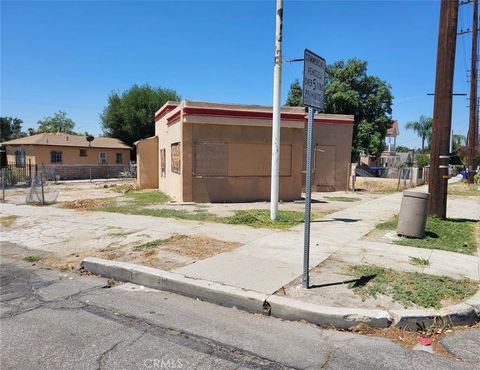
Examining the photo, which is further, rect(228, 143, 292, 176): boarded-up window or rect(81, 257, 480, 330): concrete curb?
rect(228, 143, 292, 176): boarded-up window

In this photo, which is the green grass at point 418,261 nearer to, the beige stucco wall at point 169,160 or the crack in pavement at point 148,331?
the crack in pavement at point 148,331

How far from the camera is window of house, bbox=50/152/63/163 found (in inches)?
1502

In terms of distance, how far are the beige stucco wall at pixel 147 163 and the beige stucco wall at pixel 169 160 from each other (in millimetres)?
370

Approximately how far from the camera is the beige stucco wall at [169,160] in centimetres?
1490

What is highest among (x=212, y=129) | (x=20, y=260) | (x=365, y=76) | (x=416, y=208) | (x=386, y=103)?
(x=365, y=76)

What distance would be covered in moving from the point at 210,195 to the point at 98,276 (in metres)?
8.61

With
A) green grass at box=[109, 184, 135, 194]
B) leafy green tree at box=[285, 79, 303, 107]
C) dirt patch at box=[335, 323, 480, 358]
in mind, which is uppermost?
leafy green tree at box=[285, 79, 303, 107]

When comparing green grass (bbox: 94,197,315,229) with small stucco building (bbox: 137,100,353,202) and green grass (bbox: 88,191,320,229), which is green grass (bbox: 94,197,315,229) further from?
small stucco building (bbox: 137,100,353,202)

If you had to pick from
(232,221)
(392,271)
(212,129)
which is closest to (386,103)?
(212,129)

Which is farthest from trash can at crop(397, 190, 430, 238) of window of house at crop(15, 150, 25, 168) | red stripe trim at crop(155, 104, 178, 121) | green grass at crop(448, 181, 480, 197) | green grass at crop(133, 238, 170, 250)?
window of house at crop(15, 150, 25, 168)

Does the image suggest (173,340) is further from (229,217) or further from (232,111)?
(232,111)

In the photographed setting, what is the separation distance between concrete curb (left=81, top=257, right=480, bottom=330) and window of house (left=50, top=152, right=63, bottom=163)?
36686 millimetres

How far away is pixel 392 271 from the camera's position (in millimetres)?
5945

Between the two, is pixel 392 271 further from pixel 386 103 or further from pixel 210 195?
pixel 386 103
